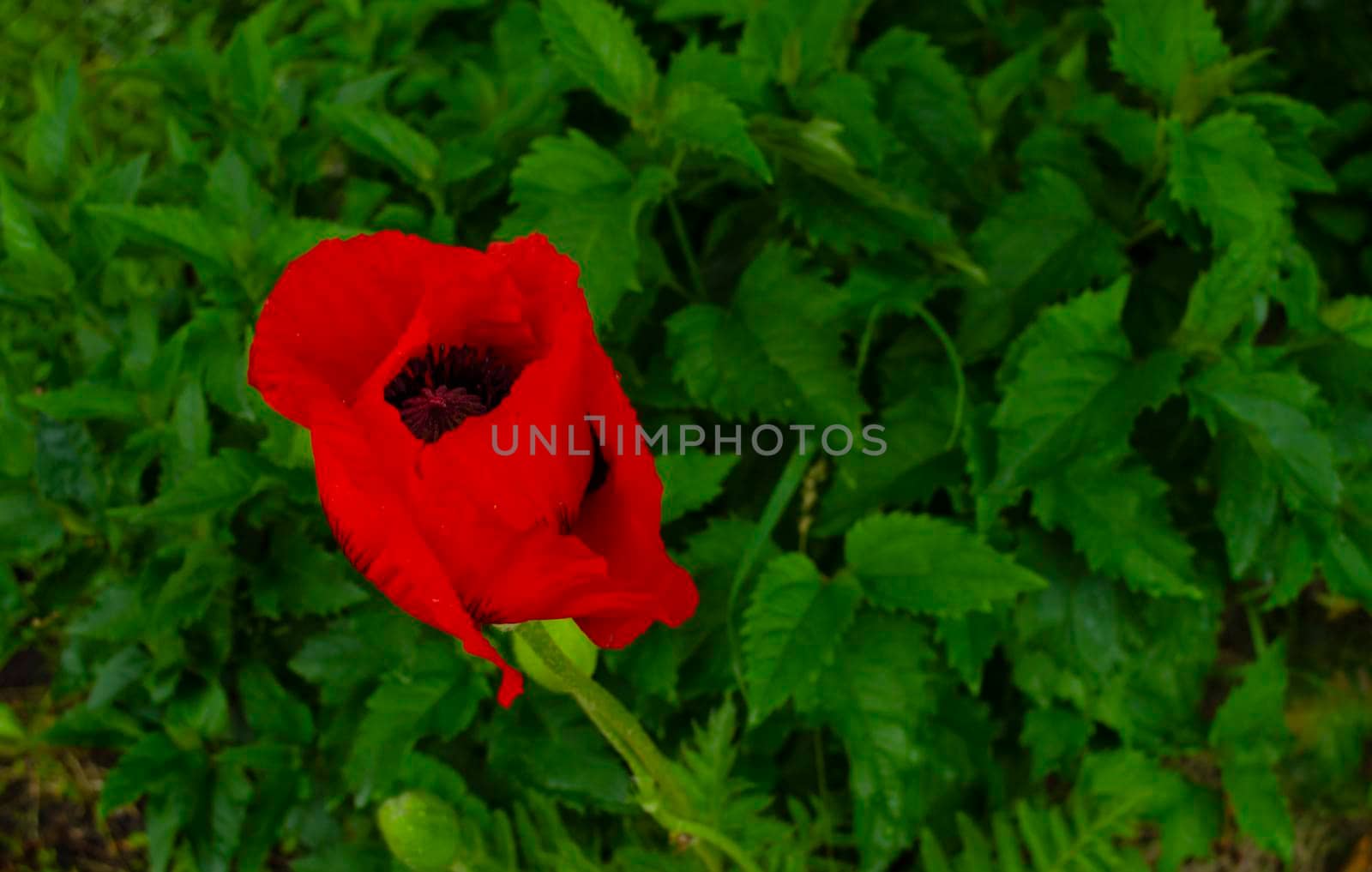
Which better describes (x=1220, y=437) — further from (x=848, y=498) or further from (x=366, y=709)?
(x=366, y=709)

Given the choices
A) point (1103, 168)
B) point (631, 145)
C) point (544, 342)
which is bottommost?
point (1103, 168)

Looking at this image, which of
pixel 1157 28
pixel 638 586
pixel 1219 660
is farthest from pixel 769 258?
pixel 1219 660

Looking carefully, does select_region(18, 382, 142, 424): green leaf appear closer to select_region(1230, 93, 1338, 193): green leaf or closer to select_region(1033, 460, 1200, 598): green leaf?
select_region(1033, 460, 1200, 598): green leaf

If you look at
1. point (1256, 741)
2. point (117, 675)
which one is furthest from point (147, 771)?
point (1256, 741)

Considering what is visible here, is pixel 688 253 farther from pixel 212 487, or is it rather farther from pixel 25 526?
pixel 25 526

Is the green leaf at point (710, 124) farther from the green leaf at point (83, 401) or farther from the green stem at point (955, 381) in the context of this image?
the green leaf at point (83, 401)
